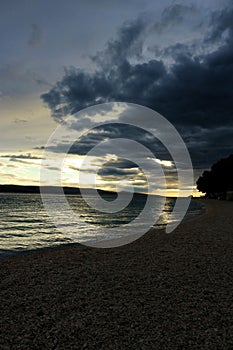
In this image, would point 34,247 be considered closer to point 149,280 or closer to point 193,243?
point 193,243

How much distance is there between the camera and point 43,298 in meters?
6.99

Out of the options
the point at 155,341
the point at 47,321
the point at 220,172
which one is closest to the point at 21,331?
the point at 47,321

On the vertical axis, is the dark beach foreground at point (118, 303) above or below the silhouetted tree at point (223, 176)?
below

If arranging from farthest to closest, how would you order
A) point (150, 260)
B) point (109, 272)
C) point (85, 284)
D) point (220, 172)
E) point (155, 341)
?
point (220, 172), point (150, 260), point (109, 272), point (85, 284), point (155, 341)

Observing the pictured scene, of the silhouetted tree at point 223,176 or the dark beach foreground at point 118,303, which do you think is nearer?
the dark beach foreground at point 118,303

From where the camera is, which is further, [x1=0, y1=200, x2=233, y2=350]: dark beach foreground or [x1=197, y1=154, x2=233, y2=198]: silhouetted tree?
[x1=197, y1=154, x2=233, y2=198]: silhouetted tree

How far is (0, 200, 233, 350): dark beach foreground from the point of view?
4988 millimetres

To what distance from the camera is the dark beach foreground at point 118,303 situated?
4.99 meters

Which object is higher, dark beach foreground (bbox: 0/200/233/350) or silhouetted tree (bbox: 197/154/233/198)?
silhouetted tree (bbox: 197/154/233/198)

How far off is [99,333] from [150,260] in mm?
6534

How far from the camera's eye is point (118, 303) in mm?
6605

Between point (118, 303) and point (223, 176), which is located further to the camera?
point (223, 176)

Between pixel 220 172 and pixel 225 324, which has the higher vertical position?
pixel 220 172

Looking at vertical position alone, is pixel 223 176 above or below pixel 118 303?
above
